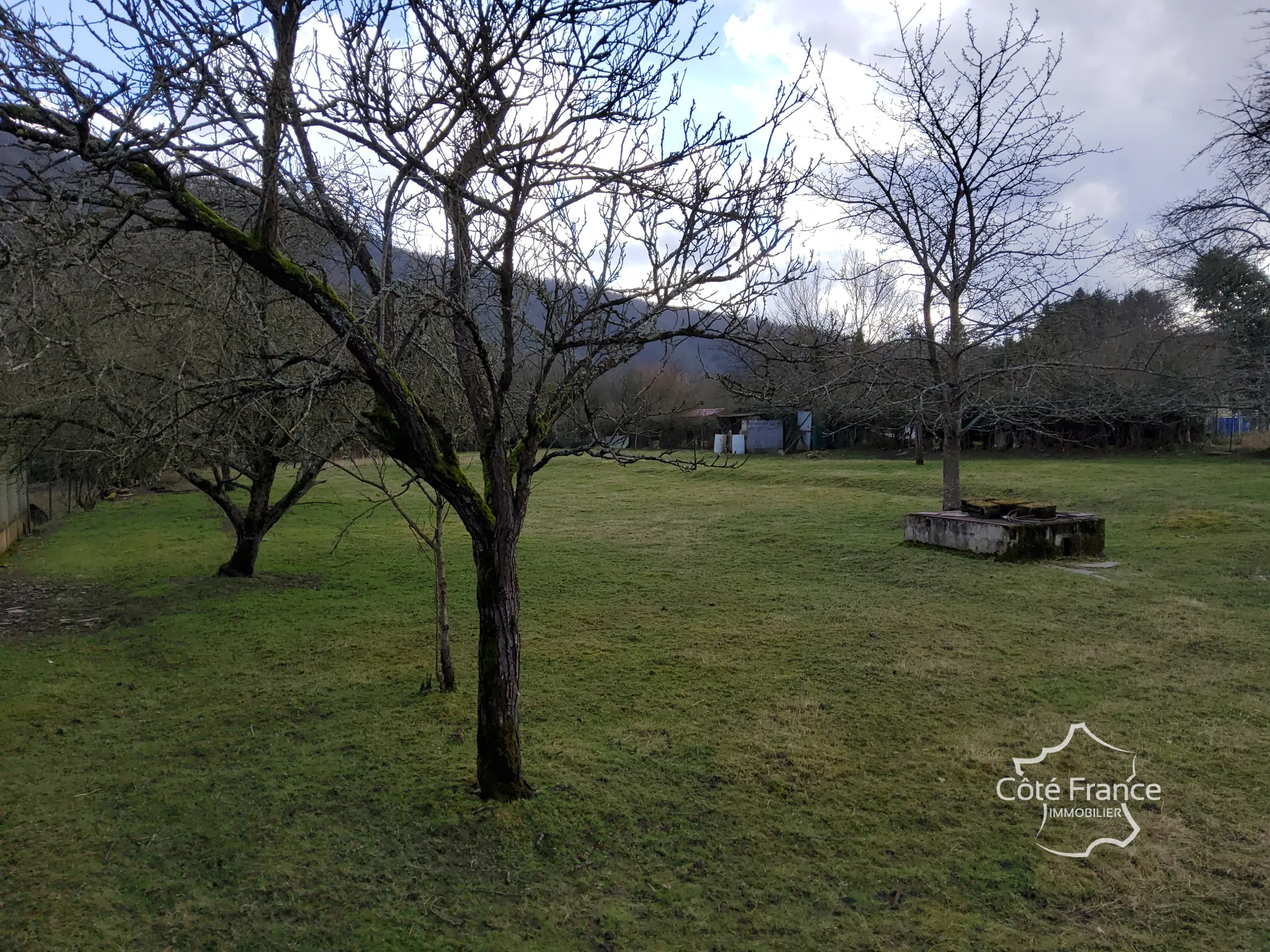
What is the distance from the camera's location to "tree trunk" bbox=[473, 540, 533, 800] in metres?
4.43

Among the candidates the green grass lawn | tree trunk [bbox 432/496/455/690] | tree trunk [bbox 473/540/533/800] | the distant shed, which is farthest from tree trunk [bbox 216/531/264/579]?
the distant shed

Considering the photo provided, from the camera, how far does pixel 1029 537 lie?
1166cm

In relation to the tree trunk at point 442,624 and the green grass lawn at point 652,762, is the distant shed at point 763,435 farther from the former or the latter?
the tree trunk at point 442,624

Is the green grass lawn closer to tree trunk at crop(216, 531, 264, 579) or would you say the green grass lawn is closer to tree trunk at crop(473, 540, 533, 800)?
tree trunk at crop(473, 540, 533, 800)

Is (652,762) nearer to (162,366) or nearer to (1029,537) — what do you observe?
(162,366)

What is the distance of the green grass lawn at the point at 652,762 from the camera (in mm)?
3680

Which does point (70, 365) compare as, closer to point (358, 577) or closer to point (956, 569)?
point (358, 577)

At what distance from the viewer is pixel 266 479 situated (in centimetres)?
1080

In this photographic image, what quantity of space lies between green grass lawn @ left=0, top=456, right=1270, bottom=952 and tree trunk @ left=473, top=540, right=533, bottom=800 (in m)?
0.24

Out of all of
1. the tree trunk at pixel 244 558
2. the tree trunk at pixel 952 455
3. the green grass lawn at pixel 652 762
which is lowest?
the green grass lawn at pixel 652 762

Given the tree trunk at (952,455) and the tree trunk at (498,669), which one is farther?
the tree trunk at (952,455)

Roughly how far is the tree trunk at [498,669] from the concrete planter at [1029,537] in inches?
359

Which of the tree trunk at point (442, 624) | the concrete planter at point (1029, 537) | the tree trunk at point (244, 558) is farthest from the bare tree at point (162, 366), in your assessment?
the concrete planter at point (1029, 537)

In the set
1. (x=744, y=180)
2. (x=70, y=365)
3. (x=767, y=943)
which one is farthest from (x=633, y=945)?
(x=70, y=365)
